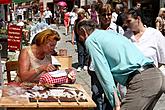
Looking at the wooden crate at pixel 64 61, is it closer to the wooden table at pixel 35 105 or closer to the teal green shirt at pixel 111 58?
the teal green shirt at pixel 111 58

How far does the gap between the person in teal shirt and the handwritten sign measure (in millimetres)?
8598

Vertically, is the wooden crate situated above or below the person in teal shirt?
below

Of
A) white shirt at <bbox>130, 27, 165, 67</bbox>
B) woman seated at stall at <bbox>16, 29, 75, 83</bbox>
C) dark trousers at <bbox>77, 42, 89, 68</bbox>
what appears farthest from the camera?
dark trousers at <bbox>77, 42, 89, 68</bbox>

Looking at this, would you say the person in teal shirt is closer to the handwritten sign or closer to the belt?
the belt

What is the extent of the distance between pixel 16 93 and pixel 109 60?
872 mm

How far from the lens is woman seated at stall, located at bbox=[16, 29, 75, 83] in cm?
509

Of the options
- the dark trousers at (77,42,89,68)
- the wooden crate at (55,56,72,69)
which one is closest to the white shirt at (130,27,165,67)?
the wooden crate at (55,56,72,69)

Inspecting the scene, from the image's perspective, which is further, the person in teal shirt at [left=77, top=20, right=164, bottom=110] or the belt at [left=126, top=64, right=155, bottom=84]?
the belt at [left=126, top=64, right=155, bottom=84]

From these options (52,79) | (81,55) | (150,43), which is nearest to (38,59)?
(52,79)

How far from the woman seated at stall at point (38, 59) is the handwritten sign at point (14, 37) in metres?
7.45

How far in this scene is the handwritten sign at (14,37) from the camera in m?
12.8

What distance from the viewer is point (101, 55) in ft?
13.7

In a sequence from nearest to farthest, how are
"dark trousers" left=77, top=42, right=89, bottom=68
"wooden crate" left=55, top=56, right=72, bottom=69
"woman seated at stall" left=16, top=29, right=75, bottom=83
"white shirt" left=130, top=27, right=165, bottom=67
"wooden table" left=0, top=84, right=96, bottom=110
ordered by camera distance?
"wooden table" left=0, top=84, right=96, bottom=110
"woman seated at stall" left=16, top=29, right=75, bottom=83
"white shirt" left=130, top=27, right=165, bottom=67
"wooden crate" left=55, top=56, right=72, bottom=69
"dark trousers" left=77, top=42, right=89, bottom=68

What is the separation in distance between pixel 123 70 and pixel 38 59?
1.42 m
